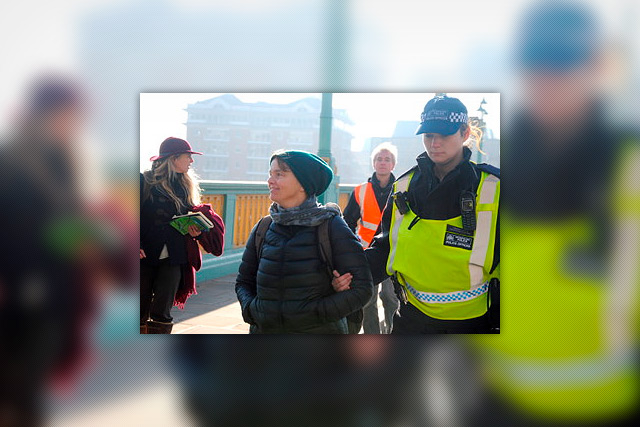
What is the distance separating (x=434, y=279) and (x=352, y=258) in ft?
1.45

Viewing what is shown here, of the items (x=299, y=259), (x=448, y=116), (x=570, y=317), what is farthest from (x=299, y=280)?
(x=570, y=317)

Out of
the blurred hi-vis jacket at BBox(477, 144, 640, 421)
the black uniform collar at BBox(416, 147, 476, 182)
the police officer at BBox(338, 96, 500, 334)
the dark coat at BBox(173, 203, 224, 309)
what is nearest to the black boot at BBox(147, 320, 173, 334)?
the dark coat at BBox(173, 203, 224, 309)

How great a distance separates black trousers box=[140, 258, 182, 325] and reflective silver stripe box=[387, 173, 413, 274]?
1.05 metres

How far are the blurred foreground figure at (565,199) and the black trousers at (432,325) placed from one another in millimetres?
134

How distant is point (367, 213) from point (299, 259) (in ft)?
1.52

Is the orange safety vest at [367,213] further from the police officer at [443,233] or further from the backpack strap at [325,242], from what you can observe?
the backpack strap at [325,242]

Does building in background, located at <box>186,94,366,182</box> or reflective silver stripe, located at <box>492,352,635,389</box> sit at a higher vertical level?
building in background, located at <box>186,94,366,182</box>

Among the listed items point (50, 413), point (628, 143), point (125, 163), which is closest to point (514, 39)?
point (628, 143)

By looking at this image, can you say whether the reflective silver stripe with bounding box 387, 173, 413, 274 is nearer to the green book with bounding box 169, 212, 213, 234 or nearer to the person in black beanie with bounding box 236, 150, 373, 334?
the person in black beanie with bounding box 236, 150, 373, 334

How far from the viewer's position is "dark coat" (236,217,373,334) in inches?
106

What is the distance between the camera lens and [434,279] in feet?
9.29

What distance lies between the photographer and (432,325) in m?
2.87

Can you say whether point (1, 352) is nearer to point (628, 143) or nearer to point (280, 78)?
point (280, 78)

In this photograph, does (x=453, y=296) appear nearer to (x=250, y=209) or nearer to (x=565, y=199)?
(x=565, y=199)
